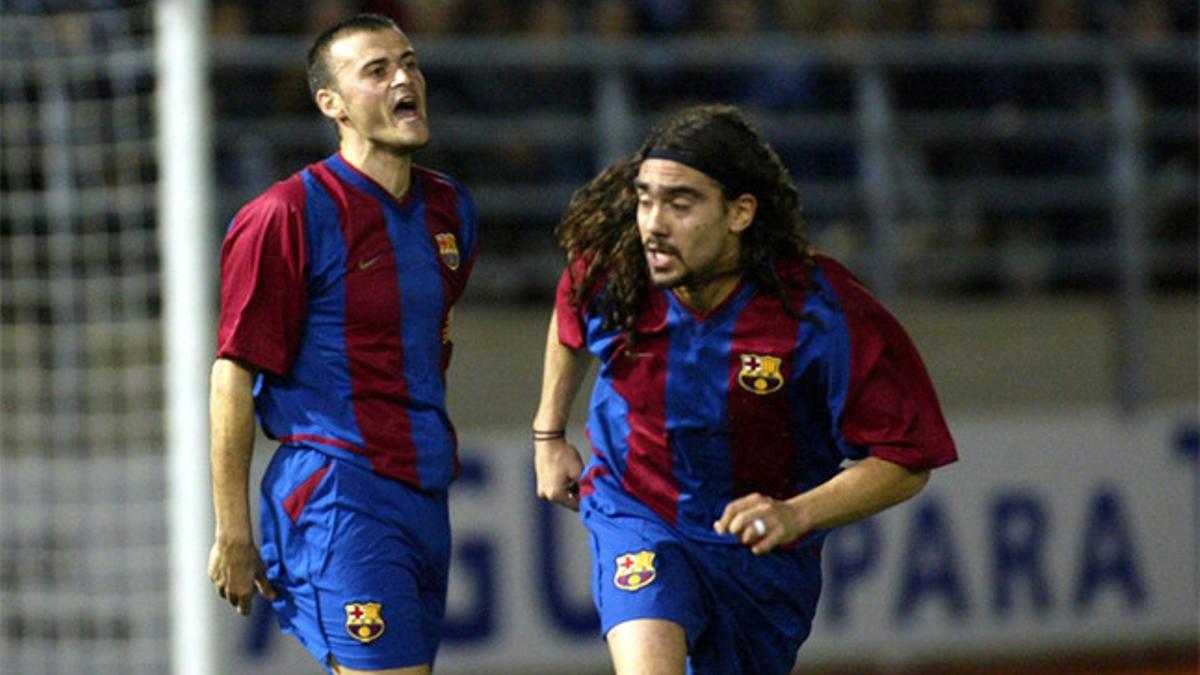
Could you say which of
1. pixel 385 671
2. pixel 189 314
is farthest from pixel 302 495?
pixel 189 314

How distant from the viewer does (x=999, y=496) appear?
10820 millimetres

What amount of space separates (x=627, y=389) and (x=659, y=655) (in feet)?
2.11

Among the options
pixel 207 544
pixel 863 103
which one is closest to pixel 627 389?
pixel 207 544

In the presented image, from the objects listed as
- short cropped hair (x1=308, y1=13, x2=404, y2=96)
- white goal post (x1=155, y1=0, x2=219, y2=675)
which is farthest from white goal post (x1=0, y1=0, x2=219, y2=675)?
short cropped hair (x1=308, y1=13, x2=404, y2=96)

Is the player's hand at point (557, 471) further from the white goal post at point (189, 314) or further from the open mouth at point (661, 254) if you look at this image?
the white goal post at point (189, 314)

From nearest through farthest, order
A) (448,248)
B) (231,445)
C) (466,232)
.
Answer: (231,445)
(448,248)
(466,232)

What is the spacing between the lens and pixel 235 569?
508cm

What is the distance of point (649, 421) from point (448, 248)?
629 mm

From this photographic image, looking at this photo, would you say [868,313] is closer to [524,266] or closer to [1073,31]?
[524,266]

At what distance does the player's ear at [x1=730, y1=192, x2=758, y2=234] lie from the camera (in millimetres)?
5215

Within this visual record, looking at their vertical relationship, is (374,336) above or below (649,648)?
above

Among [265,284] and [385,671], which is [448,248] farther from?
[385,671]

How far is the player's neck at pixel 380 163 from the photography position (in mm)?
5328

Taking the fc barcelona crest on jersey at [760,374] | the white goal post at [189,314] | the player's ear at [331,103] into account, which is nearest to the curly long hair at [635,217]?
the fc barcelona crest on jersey at [760,374]
